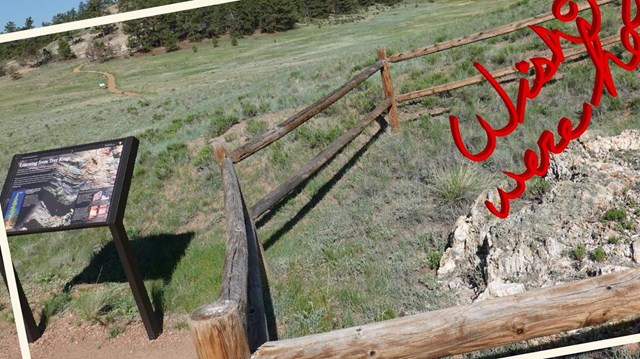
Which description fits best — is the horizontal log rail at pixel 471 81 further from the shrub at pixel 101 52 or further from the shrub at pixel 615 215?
the shrub at pixel 101 52

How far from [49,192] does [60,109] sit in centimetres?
3234

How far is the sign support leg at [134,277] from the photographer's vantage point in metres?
5.04

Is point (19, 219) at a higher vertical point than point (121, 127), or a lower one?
higher

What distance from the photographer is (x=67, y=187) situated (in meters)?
5.37

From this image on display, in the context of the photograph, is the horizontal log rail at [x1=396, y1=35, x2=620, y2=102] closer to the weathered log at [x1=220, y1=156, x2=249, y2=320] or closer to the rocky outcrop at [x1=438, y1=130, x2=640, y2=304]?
the rocky outcrop at [x1=438, y1=130, x2=640, y2=304]

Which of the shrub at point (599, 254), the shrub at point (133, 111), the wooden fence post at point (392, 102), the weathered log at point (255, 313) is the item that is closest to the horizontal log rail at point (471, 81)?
the wooden fence post at point (392, 102)

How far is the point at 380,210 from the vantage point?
6410mm

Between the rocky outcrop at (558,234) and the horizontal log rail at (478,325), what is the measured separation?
5.36ft

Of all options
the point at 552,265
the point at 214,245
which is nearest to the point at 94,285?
the point at 214,245

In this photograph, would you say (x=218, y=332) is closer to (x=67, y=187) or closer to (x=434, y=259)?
(x=434, y=259)

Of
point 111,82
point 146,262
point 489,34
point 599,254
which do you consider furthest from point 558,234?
point 111,82

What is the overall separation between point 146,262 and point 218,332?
5476 millimetres

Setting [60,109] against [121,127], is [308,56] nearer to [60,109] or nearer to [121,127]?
[121,127]

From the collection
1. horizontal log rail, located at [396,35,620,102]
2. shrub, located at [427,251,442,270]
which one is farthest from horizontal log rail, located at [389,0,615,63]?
shrub, located at [427,251,442,270]
